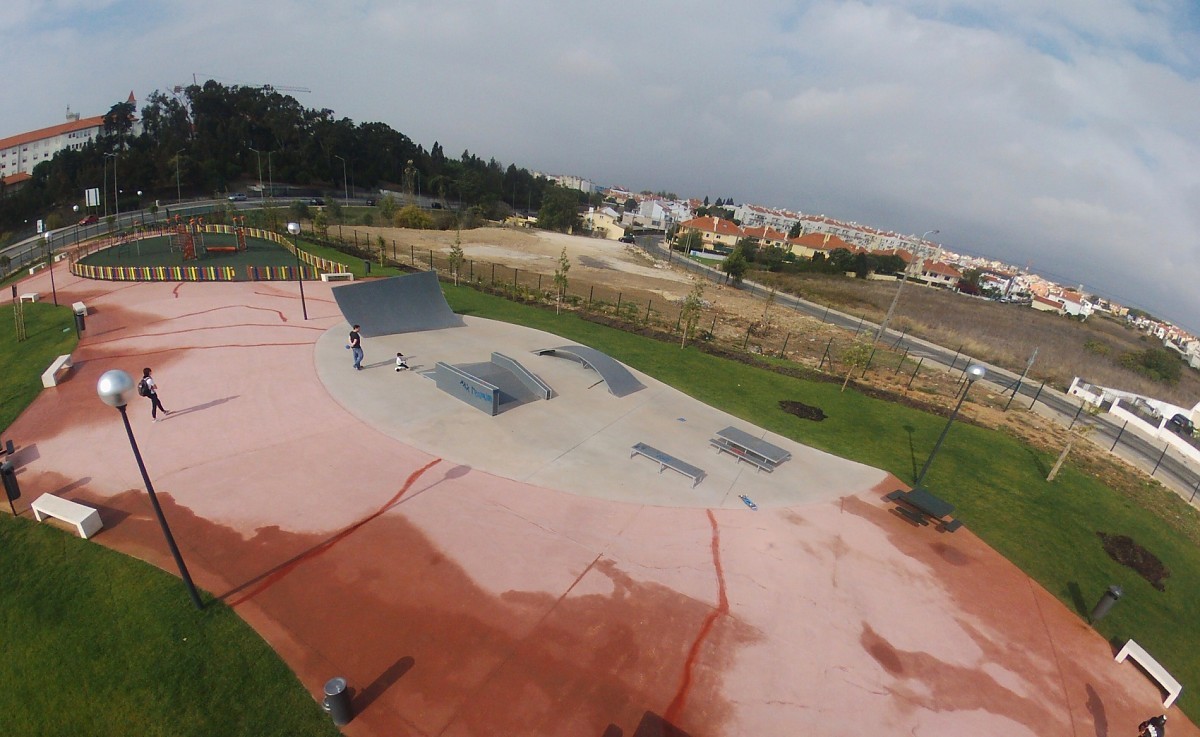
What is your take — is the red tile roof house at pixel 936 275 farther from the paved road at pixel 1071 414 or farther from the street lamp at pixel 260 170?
the street lamp at pixel 260 170

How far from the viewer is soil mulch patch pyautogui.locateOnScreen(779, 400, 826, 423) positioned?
739 inches

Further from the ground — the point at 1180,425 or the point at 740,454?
the point at 1180,425

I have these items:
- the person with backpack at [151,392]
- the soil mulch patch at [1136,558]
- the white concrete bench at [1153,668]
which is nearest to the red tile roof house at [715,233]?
the soil mulch patch at [1136,558]

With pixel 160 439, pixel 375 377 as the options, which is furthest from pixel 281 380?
pixel 160 439

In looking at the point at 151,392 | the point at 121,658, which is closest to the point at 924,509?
the point at 121,658

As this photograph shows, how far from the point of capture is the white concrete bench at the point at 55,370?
14.6 m

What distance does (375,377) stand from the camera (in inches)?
664

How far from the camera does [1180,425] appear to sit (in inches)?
1019

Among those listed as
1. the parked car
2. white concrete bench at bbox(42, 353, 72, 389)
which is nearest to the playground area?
white concrete bench at bbox(42, 353, 72, 389)

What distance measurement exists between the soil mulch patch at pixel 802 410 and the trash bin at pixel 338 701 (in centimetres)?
1664

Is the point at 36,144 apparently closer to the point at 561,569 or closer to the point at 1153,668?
the point at 561,569

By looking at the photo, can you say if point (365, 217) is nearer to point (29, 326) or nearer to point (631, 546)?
point (29, 326)

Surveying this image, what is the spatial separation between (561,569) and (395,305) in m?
16.4

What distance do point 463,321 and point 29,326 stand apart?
58.5 feet
